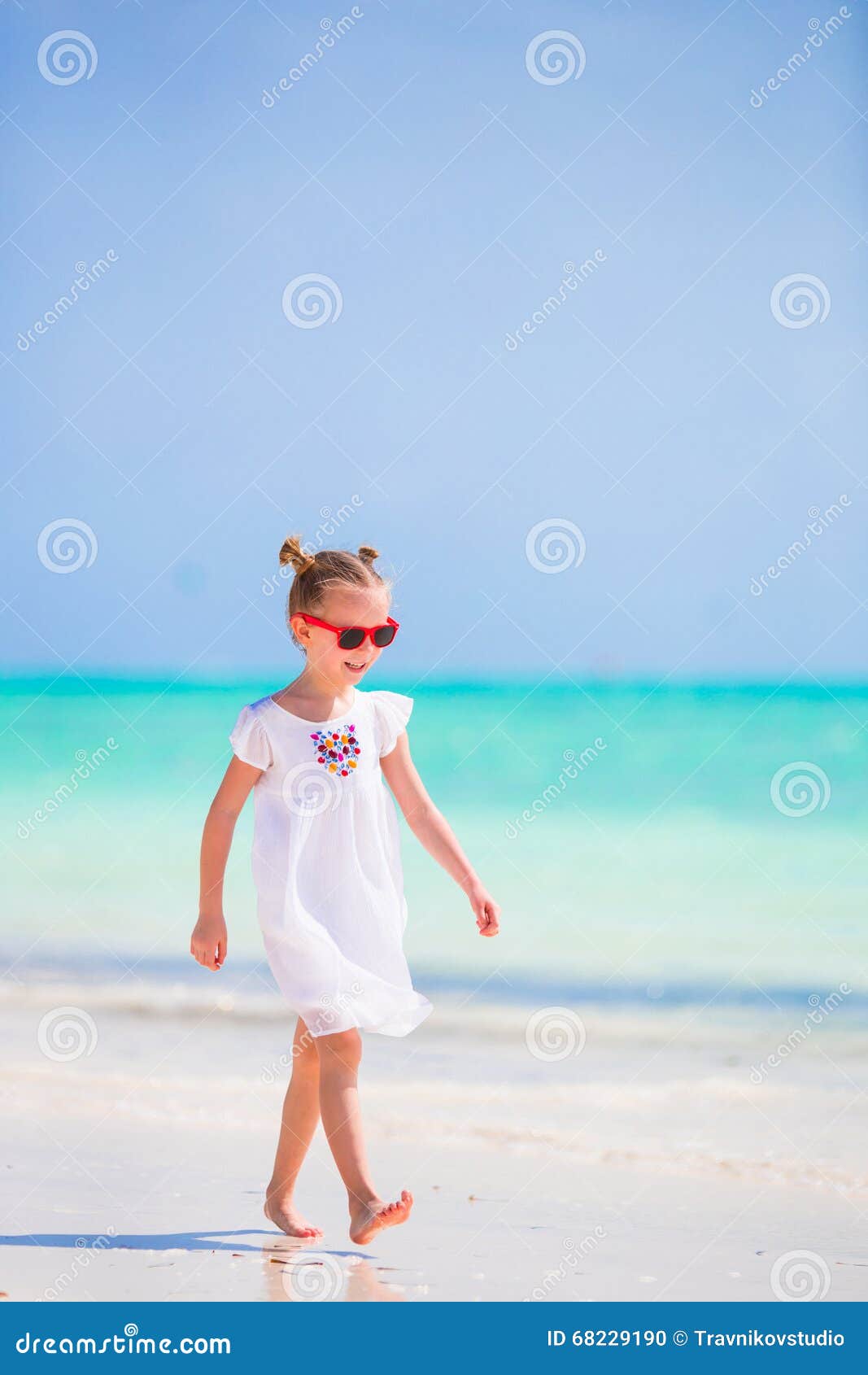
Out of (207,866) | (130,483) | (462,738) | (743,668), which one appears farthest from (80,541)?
(207,866)

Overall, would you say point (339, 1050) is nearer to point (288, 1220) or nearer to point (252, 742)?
point (288, 1220)

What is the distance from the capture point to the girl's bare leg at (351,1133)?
1.92 metres

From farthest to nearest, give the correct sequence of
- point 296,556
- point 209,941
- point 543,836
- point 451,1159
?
point 543,836
point 451,1159
point 296,556
point 209,941

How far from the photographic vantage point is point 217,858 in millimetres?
2105

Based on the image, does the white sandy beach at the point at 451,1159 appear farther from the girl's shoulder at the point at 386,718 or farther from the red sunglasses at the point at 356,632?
the red sunglasses at the point at 356,632

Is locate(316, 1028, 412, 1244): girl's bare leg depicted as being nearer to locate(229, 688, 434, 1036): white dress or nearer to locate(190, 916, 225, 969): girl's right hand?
locate(229, 688, 434, 1036): white dress

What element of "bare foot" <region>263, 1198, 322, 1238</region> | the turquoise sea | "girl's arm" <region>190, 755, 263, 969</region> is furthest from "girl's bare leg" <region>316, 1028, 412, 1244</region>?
the turquoise sea

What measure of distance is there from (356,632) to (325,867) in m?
0.37

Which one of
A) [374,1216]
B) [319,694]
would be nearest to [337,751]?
[319,694]

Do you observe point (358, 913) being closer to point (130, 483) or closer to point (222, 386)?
point (222, 386)

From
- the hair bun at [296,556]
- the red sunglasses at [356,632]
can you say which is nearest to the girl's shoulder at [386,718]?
the red sunglasses at [356,632]

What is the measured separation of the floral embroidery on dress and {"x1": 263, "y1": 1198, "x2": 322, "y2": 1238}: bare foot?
2.21 ft

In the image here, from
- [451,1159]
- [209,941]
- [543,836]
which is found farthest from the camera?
[543,836]

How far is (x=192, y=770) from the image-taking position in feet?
27.8
